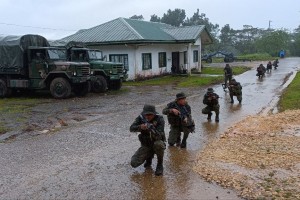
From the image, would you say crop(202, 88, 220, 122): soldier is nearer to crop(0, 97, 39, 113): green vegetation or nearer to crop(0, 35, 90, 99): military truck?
crop(0, 97, 39, 113): green vegetation

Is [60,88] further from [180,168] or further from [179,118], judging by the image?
[180,168]

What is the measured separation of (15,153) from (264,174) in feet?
16.6

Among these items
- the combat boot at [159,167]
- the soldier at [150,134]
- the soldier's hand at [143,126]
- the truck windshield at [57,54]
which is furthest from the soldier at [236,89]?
the soldier's hand at [143,126]

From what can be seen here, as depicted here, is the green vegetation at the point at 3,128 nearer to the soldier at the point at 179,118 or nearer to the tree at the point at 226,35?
the soldier at the point at 179,118

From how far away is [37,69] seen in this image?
17.1m

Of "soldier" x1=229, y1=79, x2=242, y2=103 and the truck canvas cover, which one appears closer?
"soldier" x1=229, y1=79, x2=242, y2=103

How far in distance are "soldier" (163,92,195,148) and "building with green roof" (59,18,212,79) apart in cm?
1613

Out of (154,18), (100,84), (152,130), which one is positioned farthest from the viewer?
(154,18)

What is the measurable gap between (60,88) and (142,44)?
335 inches

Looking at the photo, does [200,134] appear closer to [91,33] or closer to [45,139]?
[45,139]

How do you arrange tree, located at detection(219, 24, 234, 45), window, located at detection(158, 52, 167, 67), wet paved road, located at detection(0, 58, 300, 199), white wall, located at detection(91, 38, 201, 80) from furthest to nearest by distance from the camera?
tree, located at detection(219, 24, 234, 45) < window, located at detection(158, 52, 167, 67) < white wall, located at detection(91, 38, 201, 80) < wet paved road, located at detection(0, 58, 300, 199)

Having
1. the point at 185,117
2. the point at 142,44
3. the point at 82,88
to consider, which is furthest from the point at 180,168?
the point at 142,44

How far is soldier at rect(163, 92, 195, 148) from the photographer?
24.6ft

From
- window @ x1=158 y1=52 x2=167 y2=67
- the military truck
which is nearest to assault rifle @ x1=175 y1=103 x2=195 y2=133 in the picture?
the military truck
